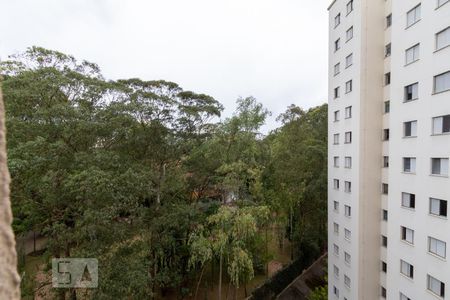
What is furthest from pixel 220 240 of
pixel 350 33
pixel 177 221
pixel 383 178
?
pixel 350 33

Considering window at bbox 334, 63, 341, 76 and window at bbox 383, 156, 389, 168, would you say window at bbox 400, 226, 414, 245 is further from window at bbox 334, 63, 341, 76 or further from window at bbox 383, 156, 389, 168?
window at bbox 334, 63, 341, 76

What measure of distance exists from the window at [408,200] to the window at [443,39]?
6482 mm

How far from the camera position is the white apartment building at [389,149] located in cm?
1116

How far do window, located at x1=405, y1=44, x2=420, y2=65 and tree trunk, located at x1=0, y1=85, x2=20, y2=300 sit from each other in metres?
15.0

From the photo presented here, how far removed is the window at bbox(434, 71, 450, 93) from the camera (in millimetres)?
10695

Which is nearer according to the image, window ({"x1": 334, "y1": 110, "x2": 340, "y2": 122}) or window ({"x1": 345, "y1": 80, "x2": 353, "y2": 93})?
window ({"x1": 345, "y1": 80, "x2": 353, "y2": 93})

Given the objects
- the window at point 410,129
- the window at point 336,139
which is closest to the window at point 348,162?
the window at point 336,139

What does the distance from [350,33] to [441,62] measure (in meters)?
6.64

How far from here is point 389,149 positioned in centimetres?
1405

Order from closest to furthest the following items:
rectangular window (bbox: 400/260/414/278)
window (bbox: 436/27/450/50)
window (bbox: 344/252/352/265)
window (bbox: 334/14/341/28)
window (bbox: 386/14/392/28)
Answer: window (bbox: 436/27/450/50) → rectangular window (bbox: 400/260/414/278) → window (bbox: 386/14/392/28) → window (bbox: 344/252/352/265) → window (bbox: 334/14/341/28)

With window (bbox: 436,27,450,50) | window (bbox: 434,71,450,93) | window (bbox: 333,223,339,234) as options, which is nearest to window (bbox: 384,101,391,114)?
window (bbox: 434,71,450,93)

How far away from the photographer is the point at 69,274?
1001 centimetres

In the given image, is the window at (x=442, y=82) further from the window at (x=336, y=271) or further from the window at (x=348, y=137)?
the window at (x=336, y=271)

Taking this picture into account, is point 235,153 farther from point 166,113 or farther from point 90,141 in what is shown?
point 90,141
